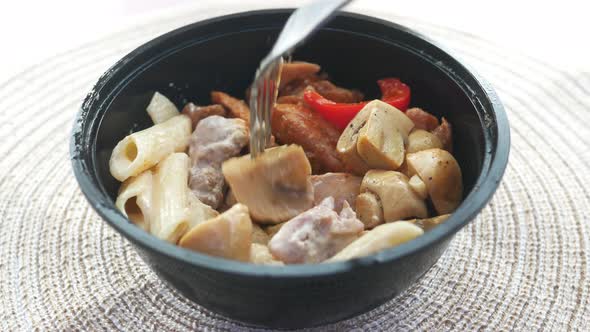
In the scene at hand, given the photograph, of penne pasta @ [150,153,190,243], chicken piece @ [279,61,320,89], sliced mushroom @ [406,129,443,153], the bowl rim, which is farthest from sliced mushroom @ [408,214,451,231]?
chicken piece @ [279,61,320,89]

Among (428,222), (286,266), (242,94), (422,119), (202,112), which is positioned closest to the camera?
(286,266)

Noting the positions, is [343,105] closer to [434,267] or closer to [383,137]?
[383,137]

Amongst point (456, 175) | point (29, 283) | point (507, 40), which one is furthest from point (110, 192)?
point (507, 40)

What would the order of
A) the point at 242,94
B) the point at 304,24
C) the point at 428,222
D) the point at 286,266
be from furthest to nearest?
A: the point at 242,94 → the point at 428,222 → the point at 304,24 → the point at 286,266

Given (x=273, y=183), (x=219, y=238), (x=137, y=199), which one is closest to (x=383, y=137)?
(x=273, y=183)

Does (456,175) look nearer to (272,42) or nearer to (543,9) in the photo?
(272,42)

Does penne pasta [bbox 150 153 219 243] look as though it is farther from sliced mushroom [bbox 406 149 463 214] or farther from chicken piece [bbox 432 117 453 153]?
chicken piece [bbox 432 117 453 153]
